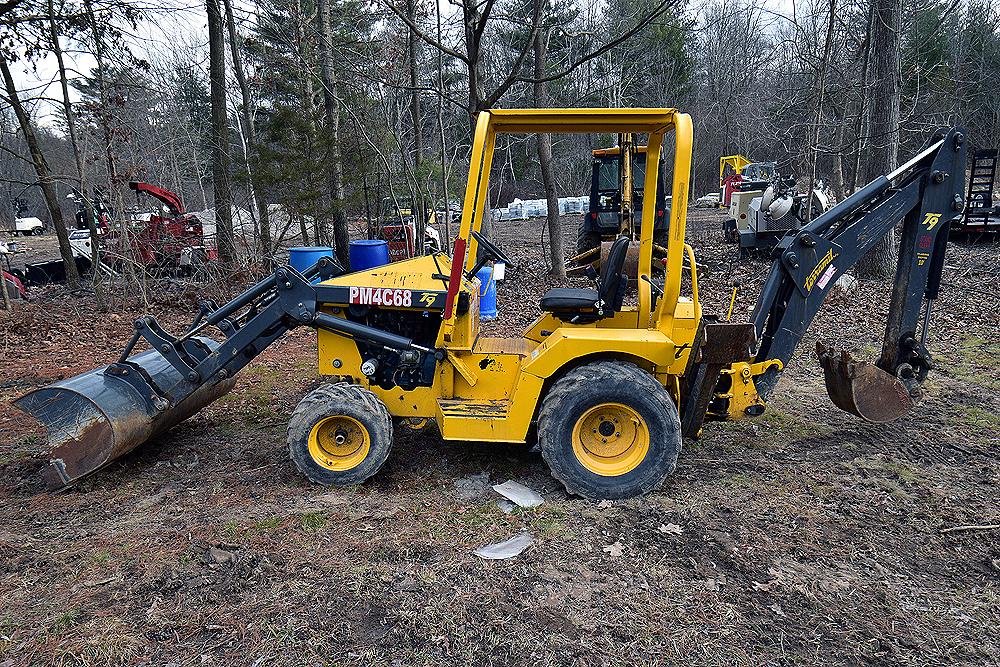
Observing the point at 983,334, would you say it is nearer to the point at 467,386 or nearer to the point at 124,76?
the point at 467,386

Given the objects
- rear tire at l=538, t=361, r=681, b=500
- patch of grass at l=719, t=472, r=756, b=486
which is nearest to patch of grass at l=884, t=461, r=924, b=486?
patch of grass at l=719, t=472, r=756, b=486

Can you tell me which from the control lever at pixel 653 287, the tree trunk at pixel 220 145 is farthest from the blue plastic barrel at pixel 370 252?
the control lever at pixel 653 287

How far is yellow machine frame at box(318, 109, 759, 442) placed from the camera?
3920 mm

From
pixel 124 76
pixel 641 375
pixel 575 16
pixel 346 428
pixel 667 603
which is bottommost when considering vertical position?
pixel 667 603

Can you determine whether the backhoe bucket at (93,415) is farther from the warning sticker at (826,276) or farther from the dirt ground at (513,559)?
the warning sticker at (826,276)

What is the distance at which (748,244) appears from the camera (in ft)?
44.9

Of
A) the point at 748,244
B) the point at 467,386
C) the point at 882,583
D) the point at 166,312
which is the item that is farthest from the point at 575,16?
the point at 882,583

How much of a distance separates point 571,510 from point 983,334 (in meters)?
6.49

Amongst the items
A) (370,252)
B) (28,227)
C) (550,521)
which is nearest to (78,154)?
(370,252)

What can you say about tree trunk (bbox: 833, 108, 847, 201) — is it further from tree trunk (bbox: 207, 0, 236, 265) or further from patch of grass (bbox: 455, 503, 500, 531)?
patch of grass (bbox: 455, 503, 500, 531)

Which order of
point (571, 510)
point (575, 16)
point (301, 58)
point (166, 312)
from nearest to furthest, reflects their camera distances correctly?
point (571, 510), point (166, 312), point (301, 58), point (575, 16)

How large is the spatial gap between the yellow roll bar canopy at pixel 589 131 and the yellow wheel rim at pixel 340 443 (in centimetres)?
101

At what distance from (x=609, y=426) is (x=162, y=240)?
33.7 feet

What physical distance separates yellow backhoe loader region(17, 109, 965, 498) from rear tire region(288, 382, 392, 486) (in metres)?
0.01
